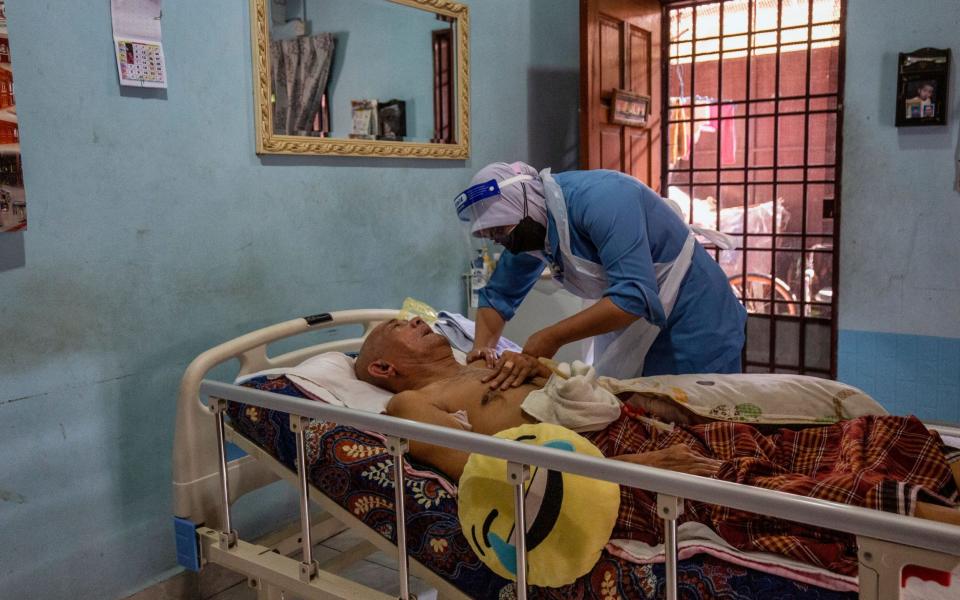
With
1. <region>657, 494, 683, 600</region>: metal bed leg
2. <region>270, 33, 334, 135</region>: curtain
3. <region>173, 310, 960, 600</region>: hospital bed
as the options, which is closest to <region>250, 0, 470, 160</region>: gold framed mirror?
<region>270, 33, 334, 135</region>: curtain

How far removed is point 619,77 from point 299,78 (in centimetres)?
210

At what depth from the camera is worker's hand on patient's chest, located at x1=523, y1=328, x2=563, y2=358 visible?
2176 mm

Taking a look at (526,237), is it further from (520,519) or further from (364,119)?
(364,119)

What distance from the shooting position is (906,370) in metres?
4.14

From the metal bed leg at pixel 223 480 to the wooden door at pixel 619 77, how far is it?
8.63ft

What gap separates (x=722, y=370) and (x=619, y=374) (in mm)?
324

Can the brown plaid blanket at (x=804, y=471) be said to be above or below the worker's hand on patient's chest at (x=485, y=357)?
below

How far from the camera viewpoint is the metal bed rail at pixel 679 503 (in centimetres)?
110

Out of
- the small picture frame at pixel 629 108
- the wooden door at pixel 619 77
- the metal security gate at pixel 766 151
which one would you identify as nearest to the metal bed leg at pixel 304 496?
the wooden door at pixel 619 77

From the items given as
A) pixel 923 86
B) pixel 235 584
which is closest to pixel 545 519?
pixel 235 584

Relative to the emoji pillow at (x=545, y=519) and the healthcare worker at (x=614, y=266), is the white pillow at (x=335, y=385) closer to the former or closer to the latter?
the healthcare worker at (x=614, y=266)

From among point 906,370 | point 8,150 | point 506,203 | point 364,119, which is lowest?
point 906,370

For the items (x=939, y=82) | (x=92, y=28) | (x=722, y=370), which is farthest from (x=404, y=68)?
(x=939, y=82)

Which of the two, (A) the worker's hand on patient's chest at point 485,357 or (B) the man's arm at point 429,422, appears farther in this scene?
(A) the worker's hand on patient's chest at point 485,357
